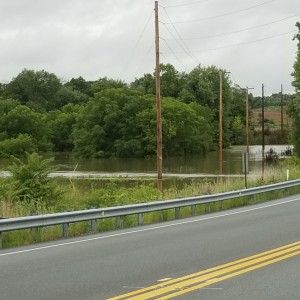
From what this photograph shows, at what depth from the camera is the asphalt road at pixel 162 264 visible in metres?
7.79

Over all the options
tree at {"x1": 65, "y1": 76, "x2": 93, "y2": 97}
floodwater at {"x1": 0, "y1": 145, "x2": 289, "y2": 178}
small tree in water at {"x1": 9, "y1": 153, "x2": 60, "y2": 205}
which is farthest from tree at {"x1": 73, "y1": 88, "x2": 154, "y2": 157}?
small tree in water at {"x1": 9, "y1": 153, "x2": 60, "y2": 205}

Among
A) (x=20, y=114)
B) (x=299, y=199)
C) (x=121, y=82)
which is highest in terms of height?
(x=121, y=82)

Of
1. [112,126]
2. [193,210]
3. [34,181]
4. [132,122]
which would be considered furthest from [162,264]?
[112,126]

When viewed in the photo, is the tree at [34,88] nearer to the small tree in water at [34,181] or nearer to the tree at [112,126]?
the tree at [112,126]

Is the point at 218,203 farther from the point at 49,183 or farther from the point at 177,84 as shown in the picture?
the point at 177,84

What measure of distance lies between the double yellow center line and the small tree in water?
54.4 feet

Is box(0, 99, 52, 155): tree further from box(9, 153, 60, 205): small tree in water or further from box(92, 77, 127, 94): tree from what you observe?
box(9, 153, 60, 205): small tree in water

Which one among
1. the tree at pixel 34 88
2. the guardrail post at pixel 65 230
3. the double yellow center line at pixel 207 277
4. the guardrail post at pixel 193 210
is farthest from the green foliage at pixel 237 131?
the double yellow center line at pixel 207 277

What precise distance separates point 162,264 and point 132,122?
98843 mm

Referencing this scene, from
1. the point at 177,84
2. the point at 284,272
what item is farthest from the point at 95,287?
the point at 177,84

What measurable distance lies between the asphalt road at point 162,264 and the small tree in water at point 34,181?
39.0ft

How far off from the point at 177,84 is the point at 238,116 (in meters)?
20.5

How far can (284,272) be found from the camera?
350 inches

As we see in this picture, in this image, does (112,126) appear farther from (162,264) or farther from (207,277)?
(207,277)
